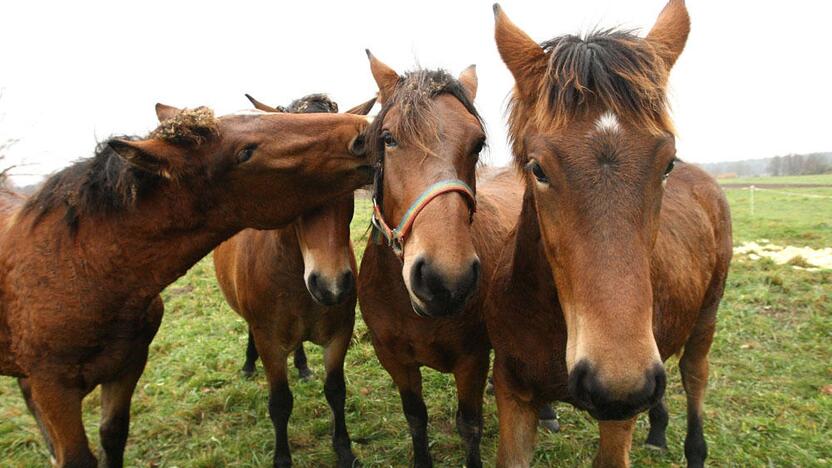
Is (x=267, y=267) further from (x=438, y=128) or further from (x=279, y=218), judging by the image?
(x=438, y=128)

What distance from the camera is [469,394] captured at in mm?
3381

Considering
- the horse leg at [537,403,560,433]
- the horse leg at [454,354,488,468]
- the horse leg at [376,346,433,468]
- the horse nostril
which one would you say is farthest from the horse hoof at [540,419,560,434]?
the horse nostril

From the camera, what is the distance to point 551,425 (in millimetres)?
4266

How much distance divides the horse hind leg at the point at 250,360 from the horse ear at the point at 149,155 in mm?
3593

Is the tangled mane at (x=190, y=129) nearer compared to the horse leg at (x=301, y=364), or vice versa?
the tangled mane at (x=190, y=129)

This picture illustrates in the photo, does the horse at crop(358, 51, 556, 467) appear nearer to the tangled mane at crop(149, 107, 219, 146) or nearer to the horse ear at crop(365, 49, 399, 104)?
the horse ear at crop(365, 49, 399, 104)

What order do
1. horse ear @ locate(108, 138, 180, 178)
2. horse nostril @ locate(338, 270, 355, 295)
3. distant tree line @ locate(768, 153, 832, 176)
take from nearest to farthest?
horse ear @ locate(108, 138, 180, 178)
horse nostril @ locate(338, 270, 355, 295)
distant tree line @ locate(768, 153, 832, 176)

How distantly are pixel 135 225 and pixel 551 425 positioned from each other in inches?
146

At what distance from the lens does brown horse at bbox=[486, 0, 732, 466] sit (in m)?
1.50

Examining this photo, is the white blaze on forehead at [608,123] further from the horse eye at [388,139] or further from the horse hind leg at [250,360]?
the horse hind leg at [250,360]

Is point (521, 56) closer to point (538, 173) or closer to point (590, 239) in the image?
point (538, 173)

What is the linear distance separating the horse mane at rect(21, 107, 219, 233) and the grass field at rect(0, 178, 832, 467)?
91.7 inches

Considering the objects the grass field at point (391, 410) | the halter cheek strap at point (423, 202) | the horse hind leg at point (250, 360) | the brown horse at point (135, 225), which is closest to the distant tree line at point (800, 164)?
the grass field at point (391, 410)

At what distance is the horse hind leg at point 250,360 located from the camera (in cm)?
561
